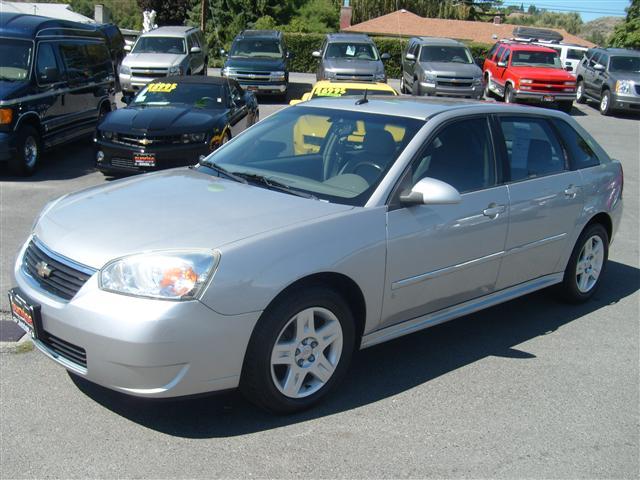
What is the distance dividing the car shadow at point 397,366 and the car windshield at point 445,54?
14865mm

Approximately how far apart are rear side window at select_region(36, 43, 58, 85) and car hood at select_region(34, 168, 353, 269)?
6.76 metres

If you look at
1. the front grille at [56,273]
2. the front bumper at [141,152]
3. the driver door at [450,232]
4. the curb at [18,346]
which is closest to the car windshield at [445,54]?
the front bumper at [141,152]

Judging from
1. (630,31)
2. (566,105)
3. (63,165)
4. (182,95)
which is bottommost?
(63,165)

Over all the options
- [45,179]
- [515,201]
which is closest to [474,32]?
[45,179]

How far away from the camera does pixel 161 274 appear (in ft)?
10.9

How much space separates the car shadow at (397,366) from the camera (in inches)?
147

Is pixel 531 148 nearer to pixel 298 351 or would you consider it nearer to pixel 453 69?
pixel 298 351

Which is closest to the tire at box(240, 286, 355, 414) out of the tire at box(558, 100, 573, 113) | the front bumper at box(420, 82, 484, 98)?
the front bumper at box(420, 82, 484, 98)

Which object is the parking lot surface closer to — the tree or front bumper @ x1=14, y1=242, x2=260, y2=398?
front bumper @ x1=14, y1=242, x2=260, y2=398

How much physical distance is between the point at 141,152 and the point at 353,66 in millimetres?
10580

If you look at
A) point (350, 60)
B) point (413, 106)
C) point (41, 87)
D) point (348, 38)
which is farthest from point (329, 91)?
point (348, 38)

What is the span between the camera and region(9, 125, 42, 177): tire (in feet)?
32.1

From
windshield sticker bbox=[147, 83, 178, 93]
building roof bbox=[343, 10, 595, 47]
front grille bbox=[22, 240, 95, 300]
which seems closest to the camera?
front grille bbox=[22, 240, 95, 300]

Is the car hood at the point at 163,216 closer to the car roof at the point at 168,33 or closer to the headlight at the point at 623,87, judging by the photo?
the car roof at the point at 168,33
